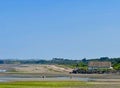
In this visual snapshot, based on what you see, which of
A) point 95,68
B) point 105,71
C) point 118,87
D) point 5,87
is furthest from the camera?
point 95,68

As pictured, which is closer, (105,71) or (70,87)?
(70,87)

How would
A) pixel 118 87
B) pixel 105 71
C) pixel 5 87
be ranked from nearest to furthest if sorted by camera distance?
1. pixel 5 87
2. pixel 118 87
3. pixel 105 71

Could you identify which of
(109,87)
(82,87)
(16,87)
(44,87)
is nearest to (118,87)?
(109,87)

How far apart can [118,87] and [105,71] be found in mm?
60487

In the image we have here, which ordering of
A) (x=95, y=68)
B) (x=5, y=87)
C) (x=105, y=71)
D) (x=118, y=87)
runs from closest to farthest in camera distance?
(x=5, y=87)
(x=118, y=87)
(x=105, y=71)
(x=95, y=68)

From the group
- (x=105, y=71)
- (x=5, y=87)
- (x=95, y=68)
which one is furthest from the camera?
(x=95, y=68)

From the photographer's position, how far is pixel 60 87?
52.9 metres

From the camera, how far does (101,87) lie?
54.0 m

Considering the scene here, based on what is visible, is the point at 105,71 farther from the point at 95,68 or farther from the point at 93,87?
the point at 93,87

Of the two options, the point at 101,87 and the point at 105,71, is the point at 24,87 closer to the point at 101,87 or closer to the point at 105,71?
the point at 101,87

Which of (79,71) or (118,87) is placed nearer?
(118,87)

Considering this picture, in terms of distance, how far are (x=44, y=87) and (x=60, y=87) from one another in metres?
1.93

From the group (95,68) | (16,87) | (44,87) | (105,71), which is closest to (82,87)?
(44,87)

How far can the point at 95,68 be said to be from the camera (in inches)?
5032
